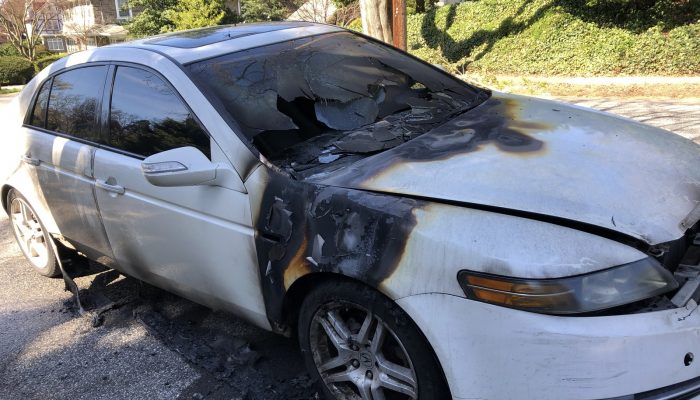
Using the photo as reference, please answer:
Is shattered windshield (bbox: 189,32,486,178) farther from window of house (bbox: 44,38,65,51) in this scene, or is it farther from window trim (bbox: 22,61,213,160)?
window of house (bbox: 44,38,65,51)

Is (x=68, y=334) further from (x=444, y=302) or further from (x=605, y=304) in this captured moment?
(x=605, y=304)

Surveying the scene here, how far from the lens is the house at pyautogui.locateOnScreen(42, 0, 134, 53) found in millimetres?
32719

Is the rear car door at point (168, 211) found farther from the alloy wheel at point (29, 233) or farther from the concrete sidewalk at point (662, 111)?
the concrete sidewalk at point (662, 111)

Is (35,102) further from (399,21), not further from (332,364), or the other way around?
(399,21)

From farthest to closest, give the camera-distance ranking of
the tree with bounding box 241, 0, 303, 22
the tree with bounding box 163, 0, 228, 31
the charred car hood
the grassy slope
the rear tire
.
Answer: the tree with bounding box 241, 0, 303, 22
the tree with bounding box 163, 0, 228, 31
the grassy slope
the rear tire
the charred car hood

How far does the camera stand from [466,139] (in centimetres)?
259

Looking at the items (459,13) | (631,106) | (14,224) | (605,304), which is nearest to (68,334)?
(14,224)

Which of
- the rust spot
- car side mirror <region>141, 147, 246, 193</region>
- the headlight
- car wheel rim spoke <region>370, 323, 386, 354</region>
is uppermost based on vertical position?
car side mirror <region>141, 147, 246, 193</region>

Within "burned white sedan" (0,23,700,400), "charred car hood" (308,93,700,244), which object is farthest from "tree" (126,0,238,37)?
"charred car hood" (308,93,700,244)

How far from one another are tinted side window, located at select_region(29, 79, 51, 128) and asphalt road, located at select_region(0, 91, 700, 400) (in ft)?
3.90

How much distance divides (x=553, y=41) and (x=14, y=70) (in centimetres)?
2597

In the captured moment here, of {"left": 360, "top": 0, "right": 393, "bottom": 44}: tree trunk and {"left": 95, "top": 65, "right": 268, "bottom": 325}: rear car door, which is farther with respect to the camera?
{"left": 360, "top": 0, "right": 393, "bottom": 44}: tree trunk

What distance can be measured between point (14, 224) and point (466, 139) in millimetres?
3762

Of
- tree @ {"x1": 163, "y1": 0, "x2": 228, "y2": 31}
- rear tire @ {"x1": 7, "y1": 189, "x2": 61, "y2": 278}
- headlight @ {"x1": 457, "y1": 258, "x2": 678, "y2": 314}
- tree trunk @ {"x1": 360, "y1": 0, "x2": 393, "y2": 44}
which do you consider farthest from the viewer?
tree @ {"x1": 163, "y1": 0, "x2": 228, "y2": 31}
